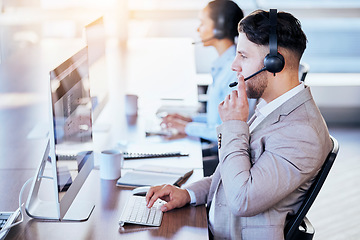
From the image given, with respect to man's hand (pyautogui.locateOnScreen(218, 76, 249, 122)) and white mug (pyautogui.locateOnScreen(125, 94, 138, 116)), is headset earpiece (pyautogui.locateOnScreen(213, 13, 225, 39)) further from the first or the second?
man's hand (pyautogui.locateOnScreen(218, 76, 249, 122))

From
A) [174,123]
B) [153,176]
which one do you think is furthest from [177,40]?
[153,176]

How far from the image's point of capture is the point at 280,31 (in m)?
1.48

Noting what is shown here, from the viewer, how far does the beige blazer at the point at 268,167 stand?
1363mm

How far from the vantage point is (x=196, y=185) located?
1.67 meters

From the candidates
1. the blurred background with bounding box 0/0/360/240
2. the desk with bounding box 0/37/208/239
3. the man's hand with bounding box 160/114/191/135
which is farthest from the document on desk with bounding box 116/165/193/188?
the blurred background with bounding box 0/0/360/240

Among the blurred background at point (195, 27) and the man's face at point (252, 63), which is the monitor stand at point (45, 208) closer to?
the man's face at point (252, 63)

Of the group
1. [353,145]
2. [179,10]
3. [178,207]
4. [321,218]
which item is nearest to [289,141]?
[178,207]

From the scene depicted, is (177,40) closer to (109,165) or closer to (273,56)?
(109,165)

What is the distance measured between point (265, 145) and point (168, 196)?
1.24 feet

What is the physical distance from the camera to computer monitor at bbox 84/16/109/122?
7.03 feet

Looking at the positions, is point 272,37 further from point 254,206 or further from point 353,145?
point 353,145

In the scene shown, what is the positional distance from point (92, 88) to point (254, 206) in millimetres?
1075

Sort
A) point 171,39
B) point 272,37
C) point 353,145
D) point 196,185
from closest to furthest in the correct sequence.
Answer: point 272,37, point 196,185, point 353,145, point 171,39

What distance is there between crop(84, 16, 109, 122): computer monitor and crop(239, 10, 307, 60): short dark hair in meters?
0.77
